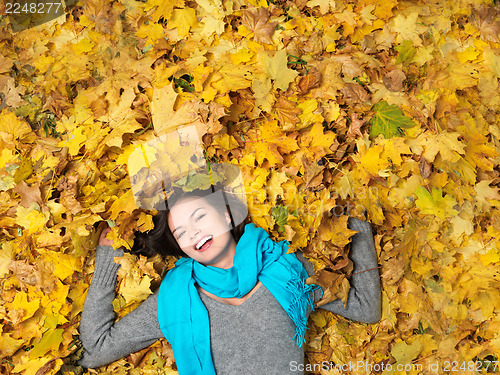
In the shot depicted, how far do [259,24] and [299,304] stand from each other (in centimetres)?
155

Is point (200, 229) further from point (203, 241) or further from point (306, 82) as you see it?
point (306, 82)

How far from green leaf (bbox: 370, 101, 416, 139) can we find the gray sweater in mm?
520

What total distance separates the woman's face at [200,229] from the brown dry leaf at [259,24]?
0.97 metres

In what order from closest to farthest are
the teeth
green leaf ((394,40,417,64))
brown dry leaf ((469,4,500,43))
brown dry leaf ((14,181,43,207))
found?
brown dry leaf ((14,181,43,207))
the teeth
green leaf ((394,40,417,64))
brown dry leaf ((469,4,500,43))

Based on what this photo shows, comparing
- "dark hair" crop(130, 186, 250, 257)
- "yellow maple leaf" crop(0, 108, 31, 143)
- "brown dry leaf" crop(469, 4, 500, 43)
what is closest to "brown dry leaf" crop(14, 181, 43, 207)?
"yellow maple leaf" crop(0, 108, 31, 143)

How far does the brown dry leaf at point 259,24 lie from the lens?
2238mm

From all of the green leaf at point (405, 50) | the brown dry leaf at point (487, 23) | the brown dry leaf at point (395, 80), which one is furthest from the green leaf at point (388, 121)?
the brown dry leaf at point (487, 23)

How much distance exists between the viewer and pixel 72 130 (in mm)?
2133

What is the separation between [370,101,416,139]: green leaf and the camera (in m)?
2.25

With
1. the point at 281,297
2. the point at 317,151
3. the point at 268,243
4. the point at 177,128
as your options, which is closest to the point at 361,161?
the point at 317,151

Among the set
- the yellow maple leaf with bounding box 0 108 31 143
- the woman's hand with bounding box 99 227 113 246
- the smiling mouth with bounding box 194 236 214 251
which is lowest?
the smiling mouth with bounding box 194 236 214 251

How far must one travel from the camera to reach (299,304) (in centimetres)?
214

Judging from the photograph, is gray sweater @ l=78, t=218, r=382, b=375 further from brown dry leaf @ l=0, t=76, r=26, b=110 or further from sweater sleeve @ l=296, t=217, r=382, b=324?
brown dry leaf @ l=0, t=76, r=26, b=110

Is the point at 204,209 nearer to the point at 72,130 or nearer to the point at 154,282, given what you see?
the point at 154,282
